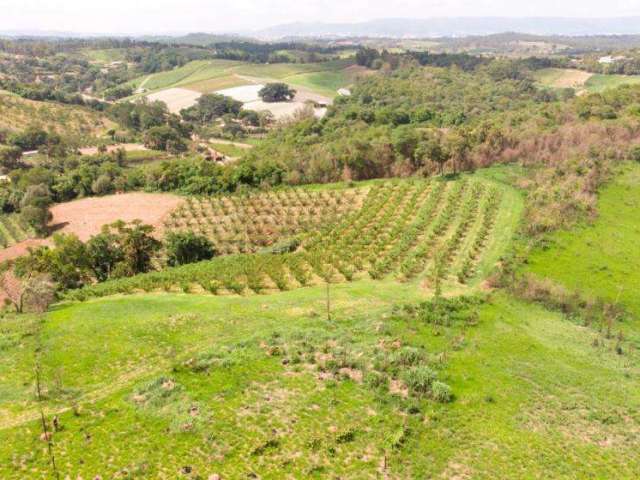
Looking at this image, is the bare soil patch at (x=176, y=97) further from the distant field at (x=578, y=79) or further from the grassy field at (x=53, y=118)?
the distant field at (x=578, y=79)

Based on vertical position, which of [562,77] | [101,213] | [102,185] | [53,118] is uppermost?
[562,77]

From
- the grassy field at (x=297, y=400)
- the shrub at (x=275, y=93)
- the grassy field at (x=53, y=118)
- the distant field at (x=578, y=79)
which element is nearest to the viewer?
the grassy field at (x=297, y=400)

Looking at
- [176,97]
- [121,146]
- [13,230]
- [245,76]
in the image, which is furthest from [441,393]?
[245,76]

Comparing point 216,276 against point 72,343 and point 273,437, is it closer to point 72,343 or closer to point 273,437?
point 72,343

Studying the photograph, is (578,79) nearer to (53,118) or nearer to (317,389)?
(53,118)

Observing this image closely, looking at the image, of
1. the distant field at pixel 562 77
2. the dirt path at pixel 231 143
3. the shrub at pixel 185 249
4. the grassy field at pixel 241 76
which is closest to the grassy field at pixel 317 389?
the shrub at pixel 185 249

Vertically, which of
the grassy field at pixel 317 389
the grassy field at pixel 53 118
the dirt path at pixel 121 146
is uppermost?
the grassy field at pixel 53 118
